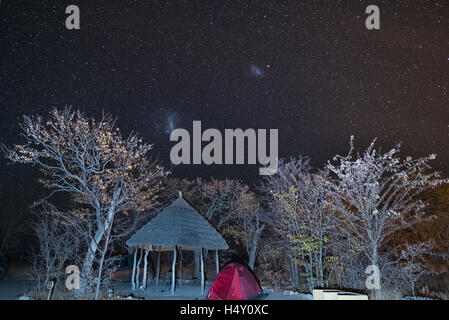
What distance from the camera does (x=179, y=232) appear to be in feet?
52.6

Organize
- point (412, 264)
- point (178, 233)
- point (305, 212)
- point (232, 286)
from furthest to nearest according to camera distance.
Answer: point (305, 212), point (178, 233), point (412, 264), point (232, 286)

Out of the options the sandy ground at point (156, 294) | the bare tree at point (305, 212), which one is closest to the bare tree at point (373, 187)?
the bare tree at point (305, 212)

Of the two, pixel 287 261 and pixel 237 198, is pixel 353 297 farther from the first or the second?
pixel 237 198

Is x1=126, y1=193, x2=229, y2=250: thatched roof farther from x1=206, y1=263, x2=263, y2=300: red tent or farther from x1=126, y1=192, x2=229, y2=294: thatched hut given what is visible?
x1=206, y1=263, x2=263, y2=300: red tent

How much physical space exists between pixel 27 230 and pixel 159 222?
80.6 feet

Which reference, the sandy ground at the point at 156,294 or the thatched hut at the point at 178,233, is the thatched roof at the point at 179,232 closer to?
the thatched hut at the point at 178,233

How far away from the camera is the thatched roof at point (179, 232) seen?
51.8 feet

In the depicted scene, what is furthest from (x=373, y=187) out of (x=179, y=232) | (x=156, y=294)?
(x=156, y=294)

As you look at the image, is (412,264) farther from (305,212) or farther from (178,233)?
(178,233)

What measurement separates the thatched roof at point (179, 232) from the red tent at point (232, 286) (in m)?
3.15

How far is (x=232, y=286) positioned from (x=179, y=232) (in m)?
4.52

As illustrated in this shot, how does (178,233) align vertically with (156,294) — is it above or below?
above
